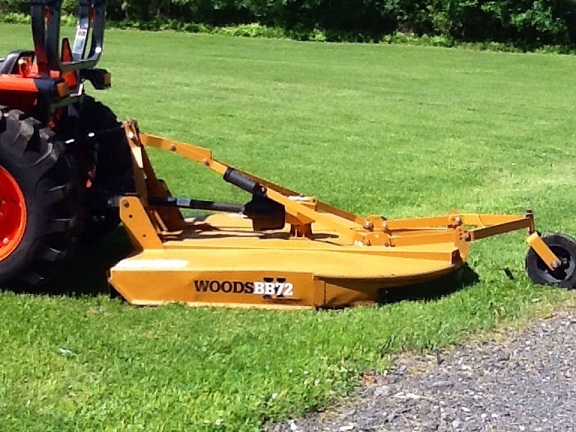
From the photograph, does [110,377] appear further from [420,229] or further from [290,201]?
[420,229]

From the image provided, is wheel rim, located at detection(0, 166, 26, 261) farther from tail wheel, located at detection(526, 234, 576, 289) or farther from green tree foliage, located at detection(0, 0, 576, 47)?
green tree foliage, located at detection(0, 0, 576, 47)

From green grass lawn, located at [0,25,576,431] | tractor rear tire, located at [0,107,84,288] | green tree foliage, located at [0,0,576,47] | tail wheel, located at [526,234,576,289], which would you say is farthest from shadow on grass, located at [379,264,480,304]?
green tree foliage, located at [0,0,576,47]

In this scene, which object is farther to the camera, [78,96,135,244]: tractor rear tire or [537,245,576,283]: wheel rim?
[78,96,135,244]: tractor rear tire

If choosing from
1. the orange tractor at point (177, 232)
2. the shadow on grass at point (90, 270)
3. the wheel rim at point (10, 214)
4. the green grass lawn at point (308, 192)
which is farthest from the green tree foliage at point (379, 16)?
the wheel rim at point (10, 214)

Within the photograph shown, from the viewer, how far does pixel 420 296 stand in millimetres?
5836

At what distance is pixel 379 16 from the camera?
Answer: 39094 millimetres

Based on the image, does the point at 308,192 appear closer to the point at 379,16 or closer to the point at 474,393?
the point at 474,393

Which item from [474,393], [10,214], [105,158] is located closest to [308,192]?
[105,158]

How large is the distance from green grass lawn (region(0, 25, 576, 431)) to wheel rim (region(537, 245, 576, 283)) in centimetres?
13

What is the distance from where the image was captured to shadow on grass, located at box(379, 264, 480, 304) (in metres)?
5.78

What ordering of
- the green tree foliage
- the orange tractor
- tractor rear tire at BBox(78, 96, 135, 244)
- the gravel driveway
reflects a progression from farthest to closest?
the green tree foliage, tractor rear tire at BBox(78, 96, 135, 244), the orange tractor, the gravel driveway

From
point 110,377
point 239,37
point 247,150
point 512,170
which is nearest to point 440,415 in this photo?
point 110,377

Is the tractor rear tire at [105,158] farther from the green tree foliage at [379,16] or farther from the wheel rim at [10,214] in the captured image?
the green tree foliage at [379,16]

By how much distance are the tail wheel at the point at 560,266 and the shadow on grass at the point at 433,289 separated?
353 millimetres
